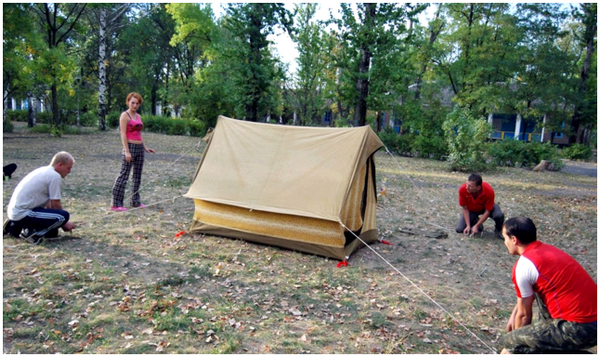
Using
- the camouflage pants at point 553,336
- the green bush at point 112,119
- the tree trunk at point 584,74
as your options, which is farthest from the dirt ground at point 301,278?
the green bush at point 112,119

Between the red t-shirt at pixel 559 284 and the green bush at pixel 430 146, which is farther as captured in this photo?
the green bush at pixel 430 146

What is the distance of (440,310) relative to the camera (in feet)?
13.3

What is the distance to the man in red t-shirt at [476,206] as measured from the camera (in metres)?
6.09

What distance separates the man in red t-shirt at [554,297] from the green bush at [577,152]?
2158 centimetres

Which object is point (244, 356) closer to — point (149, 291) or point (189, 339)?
point (189, 339)

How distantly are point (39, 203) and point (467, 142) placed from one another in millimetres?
12263

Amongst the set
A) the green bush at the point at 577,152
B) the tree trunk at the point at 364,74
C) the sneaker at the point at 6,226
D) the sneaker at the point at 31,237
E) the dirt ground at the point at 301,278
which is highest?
the tree trunk at the point at 364,74

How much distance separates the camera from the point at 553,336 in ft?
9.04

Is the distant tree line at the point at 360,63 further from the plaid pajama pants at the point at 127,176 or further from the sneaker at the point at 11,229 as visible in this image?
the sneaker at the point at 11,229

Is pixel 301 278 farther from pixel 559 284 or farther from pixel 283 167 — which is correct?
pixel 559 284

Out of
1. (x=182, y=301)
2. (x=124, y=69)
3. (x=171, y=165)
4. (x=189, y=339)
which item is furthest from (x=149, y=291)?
(x=124, y=69)

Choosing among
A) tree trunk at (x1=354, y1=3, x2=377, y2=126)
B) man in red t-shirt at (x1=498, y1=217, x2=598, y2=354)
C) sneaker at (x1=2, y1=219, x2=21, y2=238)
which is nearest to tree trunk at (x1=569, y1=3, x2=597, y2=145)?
tree trunk at (x1=354, y1=3, x2=377, y2=126)

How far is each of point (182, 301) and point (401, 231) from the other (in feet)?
12.5

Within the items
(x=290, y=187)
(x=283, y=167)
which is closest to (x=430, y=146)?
(x=283, y=167)
